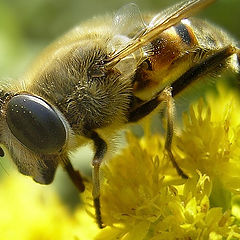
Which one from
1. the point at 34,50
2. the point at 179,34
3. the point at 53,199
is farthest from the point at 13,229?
the point at 34,50

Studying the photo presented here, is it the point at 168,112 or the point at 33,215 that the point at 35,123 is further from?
the point at 33,215

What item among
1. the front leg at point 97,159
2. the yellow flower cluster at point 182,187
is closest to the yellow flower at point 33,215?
the yellow flower cluster at point 182,187

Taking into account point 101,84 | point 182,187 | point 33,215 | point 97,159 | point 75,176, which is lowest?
point 33,215

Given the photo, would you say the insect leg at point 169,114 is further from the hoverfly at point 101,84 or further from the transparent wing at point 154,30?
the transparent wing at point 154,30

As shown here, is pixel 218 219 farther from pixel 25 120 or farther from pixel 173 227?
pixel 25 120

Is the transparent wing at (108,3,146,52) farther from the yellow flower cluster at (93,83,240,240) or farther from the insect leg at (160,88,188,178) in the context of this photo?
the yellow flower cluster at (93,83,240,240)

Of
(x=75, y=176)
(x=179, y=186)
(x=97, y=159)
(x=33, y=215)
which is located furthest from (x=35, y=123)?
(x=33, y=215)

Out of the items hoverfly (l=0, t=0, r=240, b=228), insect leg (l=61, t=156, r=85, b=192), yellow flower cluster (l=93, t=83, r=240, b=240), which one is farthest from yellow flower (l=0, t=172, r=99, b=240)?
hoverfly (l=0, t=0, r=240, b=228)
